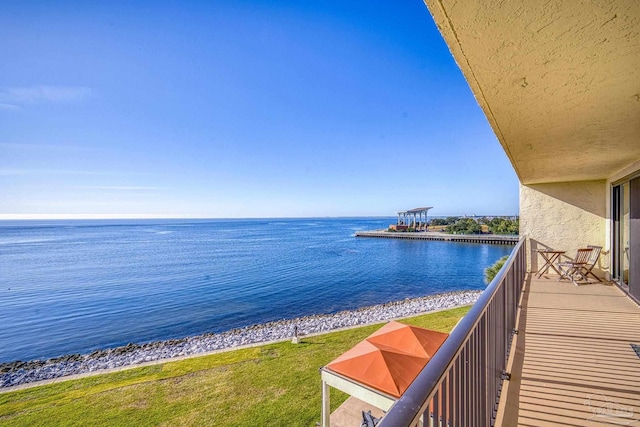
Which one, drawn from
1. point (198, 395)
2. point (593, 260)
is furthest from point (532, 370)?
point (198, 395)

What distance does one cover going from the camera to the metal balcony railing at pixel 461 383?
0.67m

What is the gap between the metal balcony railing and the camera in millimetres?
674

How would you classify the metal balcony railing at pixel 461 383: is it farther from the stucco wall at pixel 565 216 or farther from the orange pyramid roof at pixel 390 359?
the stucco wall at pixel 565 216

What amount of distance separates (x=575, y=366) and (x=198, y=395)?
7.46m

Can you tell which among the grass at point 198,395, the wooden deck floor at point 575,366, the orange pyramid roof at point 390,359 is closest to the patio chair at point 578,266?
the wooden deck floor at point 575,366

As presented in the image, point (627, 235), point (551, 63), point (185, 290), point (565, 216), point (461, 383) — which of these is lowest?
point (185, 290)

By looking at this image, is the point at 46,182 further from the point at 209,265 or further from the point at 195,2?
the point at 195,2

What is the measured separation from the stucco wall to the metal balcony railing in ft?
20.4

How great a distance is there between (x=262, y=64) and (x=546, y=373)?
16.0 m

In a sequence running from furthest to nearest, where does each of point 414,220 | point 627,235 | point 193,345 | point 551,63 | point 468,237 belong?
point 414,220 → point 468,237 → point 193,345 → point 627,235 → point 551,63

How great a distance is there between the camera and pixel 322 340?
998 cm

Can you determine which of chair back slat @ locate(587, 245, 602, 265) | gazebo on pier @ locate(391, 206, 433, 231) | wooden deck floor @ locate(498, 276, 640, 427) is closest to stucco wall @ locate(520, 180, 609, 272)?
chair back slat @ locate(587, 245, 602, 265)

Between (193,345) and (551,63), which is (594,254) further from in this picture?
(193,345)

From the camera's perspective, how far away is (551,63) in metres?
1.64
